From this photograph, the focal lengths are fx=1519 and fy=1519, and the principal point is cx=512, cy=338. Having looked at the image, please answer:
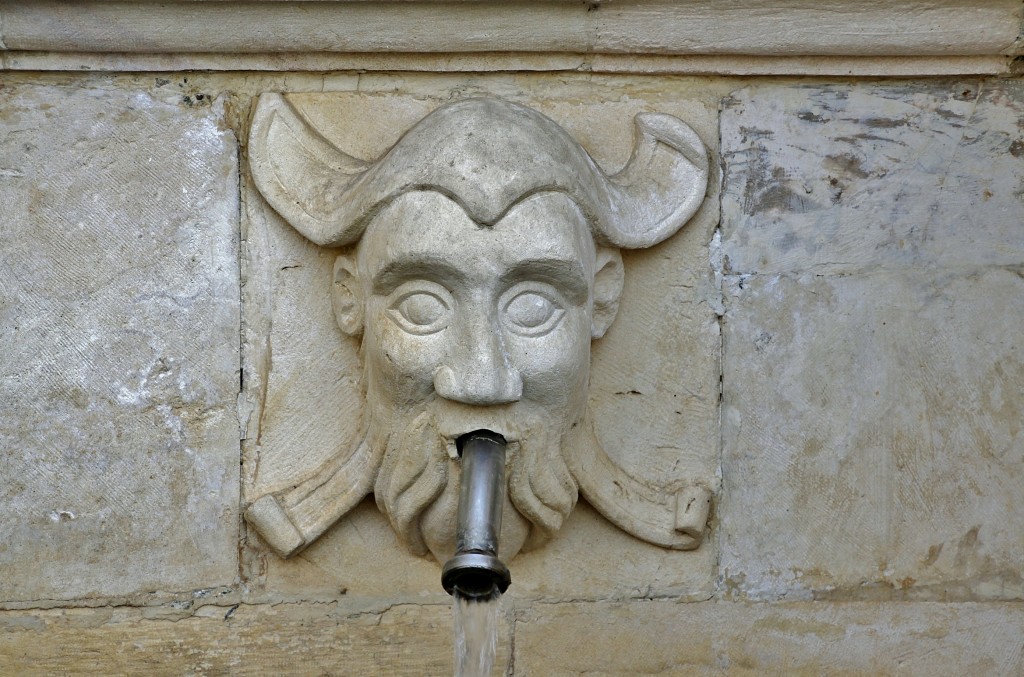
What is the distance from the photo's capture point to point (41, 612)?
2.74 metres

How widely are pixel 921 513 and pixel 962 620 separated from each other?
0.21m

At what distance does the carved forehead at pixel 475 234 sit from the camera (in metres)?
2.53

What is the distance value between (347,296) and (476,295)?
30 cm

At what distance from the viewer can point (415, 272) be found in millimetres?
2570

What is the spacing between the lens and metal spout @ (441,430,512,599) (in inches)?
93.4

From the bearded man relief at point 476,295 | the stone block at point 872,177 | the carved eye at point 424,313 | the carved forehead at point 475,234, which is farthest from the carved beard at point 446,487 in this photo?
the stone block at point 872,177

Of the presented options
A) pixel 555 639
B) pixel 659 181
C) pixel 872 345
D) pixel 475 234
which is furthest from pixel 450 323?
pixel 872 345

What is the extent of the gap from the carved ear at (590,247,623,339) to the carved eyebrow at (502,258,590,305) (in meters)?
0.13

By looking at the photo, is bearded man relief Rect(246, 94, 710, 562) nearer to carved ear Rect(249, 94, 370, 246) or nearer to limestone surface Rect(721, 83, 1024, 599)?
carved ear Rect(249, 94, 370, 246)

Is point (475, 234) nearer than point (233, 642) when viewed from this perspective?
Yes

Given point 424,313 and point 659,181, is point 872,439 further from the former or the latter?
point 424,313

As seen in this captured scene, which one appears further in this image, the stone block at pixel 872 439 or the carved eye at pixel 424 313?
the stone block at pixel 872 439

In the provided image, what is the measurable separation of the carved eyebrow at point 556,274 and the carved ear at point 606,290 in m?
0.13

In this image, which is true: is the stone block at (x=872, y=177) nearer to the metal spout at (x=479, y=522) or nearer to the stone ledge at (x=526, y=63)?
the stone ledge at (x=526, y=63)
